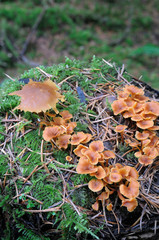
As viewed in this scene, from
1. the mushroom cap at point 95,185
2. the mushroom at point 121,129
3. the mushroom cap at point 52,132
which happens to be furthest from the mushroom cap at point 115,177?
the mushroom cap at point 52,132

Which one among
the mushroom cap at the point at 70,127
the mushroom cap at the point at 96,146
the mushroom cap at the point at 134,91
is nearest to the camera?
the mushroom cap at the point at 96,146

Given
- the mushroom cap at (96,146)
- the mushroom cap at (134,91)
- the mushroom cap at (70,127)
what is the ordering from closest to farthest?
1. the mushroom cap at (96,146)
2. the mushroom cap at (70,127)
3. the mushroom cap at (134,91)

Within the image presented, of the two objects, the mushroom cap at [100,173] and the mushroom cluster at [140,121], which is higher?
the mushroom cluster at [140,121]

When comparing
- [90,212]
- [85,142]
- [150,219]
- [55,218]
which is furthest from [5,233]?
[150,219]

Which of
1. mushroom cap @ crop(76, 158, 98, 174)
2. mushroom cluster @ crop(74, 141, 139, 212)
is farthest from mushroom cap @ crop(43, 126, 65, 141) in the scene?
mushroom cap @ crop(76, 158, 98, 174)

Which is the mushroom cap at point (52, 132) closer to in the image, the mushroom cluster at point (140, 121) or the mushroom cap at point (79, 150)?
the mushroom cap at point (79, 150)

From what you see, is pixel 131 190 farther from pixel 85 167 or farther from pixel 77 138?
pixel 77 138

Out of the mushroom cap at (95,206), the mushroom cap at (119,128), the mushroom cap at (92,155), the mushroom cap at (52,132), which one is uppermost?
the mushroom cap at (119,128)
